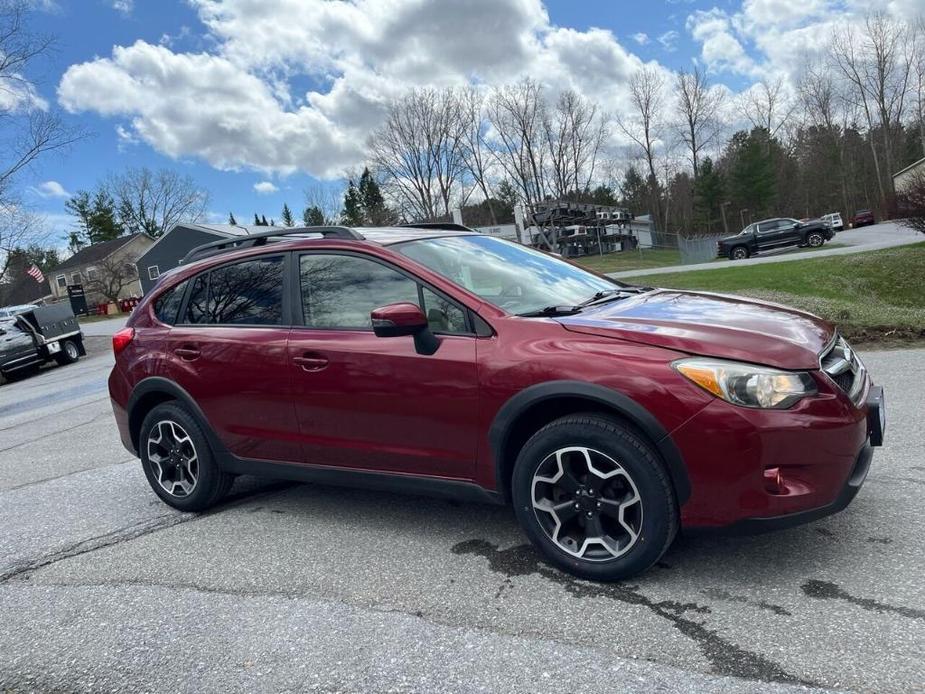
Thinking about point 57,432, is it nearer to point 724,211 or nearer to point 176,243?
point 176,243

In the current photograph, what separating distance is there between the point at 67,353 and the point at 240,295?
19.3m

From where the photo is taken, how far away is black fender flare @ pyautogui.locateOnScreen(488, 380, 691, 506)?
2.75 m

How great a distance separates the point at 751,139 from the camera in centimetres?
6894

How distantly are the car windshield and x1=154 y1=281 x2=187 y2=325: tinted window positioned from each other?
1.79 metres

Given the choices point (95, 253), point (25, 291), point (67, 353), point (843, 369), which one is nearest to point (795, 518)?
point (843, 369)

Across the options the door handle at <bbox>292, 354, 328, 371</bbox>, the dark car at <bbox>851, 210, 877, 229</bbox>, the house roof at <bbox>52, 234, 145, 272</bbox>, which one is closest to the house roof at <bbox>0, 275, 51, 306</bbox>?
the house roof at <bbox>52, 234, 145, 272</bbox>

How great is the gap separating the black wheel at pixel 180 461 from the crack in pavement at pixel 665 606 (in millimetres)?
1802

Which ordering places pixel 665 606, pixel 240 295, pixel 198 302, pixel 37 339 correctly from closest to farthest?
pixel 665 606 → pixel 240 295 → pixel 198 302 → pixel 37 339

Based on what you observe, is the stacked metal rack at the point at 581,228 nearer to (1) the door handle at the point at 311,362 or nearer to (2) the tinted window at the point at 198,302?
(2) the tinted window at the point at 198,302

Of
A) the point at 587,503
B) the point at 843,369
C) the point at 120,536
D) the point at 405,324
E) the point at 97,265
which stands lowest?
the point at 120,536

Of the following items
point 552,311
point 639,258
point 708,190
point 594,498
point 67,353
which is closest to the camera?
point 594,498

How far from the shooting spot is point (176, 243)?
54688mm

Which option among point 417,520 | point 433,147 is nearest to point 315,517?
point 417,520

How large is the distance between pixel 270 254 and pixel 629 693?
10.2 feet
